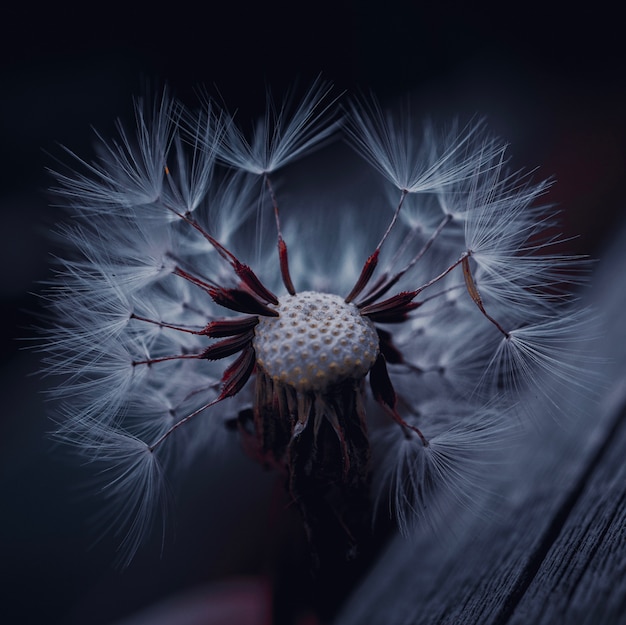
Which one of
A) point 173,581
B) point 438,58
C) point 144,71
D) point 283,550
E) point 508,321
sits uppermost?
point 438,58

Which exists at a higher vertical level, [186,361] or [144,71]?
[144,71]

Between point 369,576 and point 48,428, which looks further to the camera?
point 48,428

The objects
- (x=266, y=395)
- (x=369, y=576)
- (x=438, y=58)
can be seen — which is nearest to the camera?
(x=266, y=395)

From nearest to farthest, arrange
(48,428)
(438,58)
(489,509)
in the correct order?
1. (489,509)
2. (48,428)
3. (438,58)

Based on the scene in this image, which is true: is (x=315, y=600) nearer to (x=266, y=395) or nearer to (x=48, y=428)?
(x=266, y=395)

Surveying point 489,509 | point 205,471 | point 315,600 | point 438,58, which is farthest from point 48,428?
point 438,58

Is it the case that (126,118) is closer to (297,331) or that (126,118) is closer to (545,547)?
(297,331)

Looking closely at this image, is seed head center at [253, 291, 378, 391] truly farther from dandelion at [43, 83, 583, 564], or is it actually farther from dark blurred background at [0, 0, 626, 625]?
dark blurred background at [0, 0, 626, 625]
